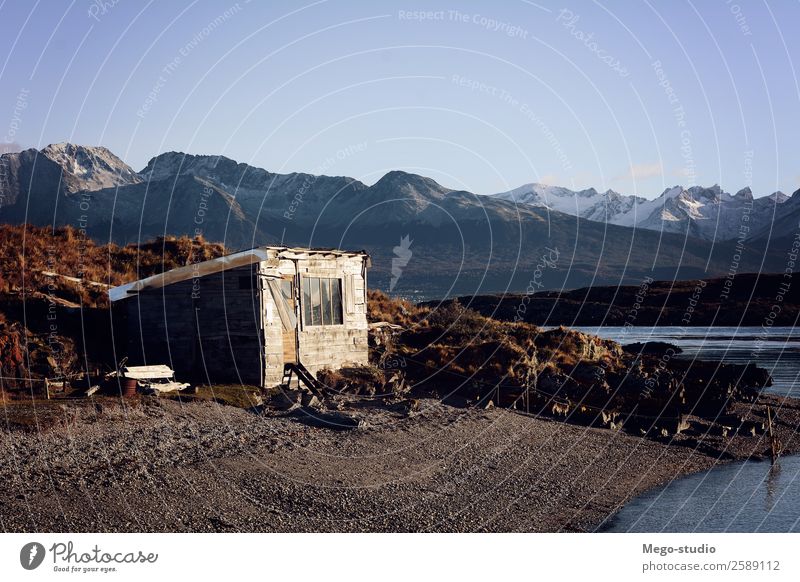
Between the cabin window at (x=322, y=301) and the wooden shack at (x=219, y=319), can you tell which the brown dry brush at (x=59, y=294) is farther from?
the cabin window at (x=322, y=301)

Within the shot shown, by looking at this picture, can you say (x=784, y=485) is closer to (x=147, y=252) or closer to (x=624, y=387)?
(x=624, y=387)

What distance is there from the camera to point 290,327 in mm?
30375

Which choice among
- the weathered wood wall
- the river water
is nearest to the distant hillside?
the weathered wood wall

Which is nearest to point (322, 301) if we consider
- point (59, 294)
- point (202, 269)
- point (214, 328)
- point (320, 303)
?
point (320, 303)

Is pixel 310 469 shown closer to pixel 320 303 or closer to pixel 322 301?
pixel 320 303

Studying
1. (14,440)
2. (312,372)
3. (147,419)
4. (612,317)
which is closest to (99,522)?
(14,440)

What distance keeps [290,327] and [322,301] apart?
7.49ft

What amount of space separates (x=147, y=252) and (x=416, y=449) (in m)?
22.9

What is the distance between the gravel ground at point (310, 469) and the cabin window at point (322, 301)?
427cm

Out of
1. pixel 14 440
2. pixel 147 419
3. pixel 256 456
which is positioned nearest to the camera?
pixel 14 440

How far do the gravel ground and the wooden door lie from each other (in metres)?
3.06

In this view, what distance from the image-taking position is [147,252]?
4338cm

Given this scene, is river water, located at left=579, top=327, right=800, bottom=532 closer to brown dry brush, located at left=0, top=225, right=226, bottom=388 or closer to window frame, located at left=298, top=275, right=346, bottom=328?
window frame, located at left=298, top=275, right=346, bottom=328
